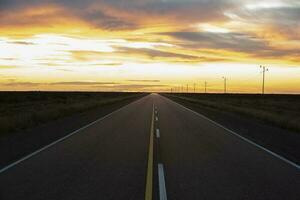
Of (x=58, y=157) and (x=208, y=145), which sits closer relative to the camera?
(x=58, y=157)

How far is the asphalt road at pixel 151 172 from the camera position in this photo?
7.42m

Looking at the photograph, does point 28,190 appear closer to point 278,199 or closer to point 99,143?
point 278,199

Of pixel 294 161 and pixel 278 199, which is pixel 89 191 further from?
pixel 294 161

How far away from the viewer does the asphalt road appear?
24.3 ft

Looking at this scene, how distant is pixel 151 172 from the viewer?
9398 mm

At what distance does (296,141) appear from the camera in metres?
16.4

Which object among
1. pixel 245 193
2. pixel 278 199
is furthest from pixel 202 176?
pixel 278 199

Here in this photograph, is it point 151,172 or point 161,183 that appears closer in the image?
point 161,183

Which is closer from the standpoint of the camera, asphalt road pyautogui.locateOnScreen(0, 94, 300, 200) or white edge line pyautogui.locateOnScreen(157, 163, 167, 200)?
white edge line pyautogui.locateOnScreen(157, 163, 167, 200)

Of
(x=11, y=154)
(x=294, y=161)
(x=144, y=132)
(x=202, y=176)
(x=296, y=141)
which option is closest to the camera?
(x=202, y=176)

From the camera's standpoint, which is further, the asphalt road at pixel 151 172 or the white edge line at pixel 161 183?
the asphalt road at pixel 151 172

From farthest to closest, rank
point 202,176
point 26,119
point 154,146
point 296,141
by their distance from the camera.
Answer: point 26,119, point 296,141, point 154,146, point 202,176

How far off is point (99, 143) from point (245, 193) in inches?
318

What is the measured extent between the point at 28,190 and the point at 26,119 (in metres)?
17.5
